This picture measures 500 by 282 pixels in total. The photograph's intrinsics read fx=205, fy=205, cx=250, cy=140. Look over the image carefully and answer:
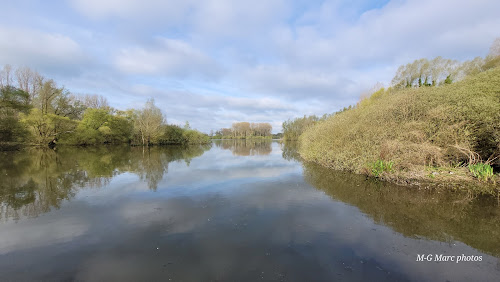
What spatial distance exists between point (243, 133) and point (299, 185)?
105 m

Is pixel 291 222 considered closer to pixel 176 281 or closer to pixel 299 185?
pixel 176 281

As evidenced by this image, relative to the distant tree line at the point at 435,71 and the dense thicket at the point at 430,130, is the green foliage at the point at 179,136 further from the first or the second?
the dense thicket at the point at 430,130

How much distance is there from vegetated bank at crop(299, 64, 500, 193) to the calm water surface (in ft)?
6.11

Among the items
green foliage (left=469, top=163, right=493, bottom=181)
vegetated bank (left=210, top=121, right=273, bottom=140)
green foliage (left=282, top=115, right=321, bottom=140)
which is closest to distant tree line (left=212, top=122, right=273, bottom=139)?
vegetated bank (left=210, top=121, right=273, bottom=140)

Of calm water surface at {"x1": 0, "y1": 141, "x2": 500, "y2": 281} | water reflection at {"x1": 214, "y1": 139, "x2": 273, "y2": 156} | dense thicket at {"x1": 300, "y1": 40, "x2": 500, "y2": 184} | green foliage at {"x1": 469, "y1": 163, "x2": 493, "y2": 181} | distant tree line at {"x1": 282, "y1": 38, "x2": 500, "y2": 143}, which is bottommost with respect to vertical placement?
calm water surface at {"x1": 0, "y1": 141, "x2": 500, "y2": 281}

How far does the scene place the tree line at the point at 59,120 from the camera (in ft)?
84.9

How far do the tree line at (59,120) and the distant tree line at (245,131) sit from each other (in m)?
63.1

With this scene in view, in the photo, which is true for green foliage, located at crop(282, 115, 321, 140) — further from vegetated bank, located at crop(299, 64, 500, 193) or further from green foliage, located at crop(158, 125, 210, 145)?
vegetated bank, located at crop(299, 64, 500, 193)

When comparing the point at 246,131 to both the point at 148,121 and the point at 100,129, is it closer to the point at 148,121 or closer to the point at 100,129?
the point at 148,121

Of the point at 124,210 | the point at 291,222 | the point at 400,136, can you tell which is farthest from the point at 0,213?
the point at 400,136

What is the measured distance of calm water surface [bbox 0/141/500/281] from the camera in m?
3.52

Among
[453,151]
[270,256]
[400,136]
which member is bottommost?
[270,256]

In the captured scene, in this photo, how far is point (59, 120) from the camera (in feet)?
104

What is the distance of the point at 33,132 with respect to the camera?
28562 millimetres
